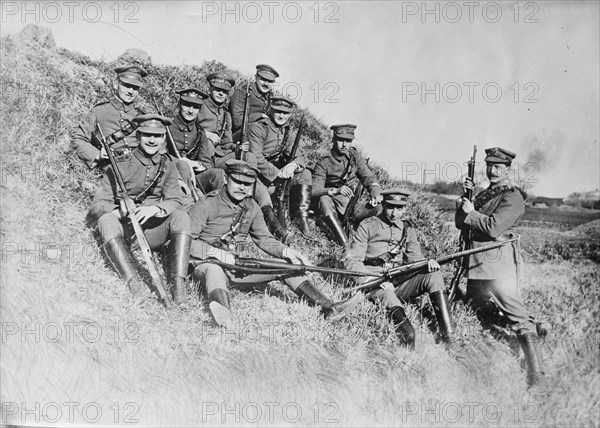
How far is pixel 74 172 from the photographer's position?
6.47m

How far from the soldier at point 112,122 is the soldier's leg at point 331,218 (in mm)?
2835

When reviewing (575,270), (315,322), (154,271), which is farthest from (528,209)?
(154,271)

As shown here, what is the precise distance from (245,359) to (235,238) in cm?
149

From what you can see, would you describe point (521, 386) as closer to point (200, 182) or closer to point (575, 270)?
point (575, 270)

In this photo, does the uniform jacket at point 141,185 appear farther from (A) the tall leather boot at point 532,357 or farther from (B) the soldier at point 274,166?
(A) the tall leather boot at point 532,357

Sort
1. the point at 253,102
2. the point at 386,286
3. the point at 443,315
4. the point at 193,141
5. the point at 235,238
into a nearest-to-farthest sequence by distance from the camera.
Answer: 1. the point at 443,315
2. the point at 386,286
3. the point at 235,238
4. the point at 193,141
5. the point at 253,102

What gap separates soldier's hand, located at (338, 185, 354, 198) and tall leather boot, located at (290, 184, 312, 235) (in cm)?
47

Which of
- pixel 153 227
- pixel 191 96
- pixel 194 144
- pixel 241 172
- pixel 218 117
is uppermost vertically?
pixel 191 96

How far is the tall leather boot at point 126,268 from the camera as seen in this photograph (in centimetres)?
498

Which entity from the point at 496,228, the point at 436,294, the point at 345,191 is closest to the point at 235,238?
the point at 436,294

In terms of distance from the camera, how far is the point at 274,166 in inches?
300

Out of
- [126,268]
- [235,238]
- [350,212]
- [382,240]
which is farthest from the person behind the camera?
[350,212]

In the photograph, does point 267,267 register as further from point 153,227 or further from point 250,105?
point 250,105

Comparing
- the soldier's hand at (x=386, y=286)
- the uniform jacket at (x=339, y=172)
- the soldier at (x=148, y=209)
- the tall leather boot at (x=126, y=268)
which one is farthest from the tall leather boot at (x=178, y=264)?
the uniform jacket at (x=339, y=172)
